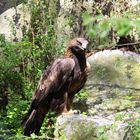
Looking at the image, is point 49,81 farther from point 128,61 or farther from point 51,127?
point 128,61

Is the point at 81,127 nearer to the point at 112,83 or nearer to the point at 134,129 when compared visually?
the point at 134,129

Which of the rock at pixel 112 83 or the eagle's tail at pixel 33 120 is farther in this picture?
the rock at pixel 112 83

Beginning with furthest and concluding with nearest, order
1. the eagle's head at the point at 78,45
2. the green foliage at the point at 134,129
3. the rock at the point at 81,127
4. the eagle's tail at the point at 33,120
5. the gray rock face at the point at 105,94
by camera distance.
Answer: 1. the eagle's tail at the point at 33,120
2. the eagle's head at the point at 78,45
3. the gray rock face at the point at 105,94
4. the rock at the point at 81,127
5. the green foliage at the point at 134,129

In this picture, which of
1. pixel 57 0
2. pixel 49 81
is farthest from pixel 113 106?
pixel 57 0

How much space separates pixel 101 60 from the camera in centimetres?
779

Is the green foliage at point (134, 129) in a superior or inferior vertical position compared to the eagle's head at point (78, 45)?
inferior

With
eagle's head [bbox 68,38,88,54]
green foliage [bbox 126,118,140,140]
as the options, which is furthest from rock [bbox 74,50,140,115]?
green foliage [bbox 126,118,140,140]

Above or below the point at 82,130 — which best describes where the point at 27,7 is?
above

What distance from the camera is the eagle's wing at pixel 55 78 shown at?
5.68m

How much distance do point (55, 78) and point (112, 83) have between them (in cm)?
165

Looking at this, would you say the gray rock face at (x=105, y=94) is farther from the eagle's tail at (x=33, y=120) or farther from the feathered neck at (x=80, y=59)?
the feathered neck at (x=80, y=59)

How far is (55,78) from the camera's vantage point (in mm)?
5773

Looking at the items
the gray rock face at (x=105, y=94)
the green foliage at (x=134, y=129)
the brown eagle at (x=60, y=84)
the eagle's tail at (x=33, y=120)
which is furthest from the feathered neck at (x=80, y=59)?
the green foliage at (x=134, y=129)

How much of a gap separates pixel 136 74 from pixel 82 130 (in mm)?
2448
